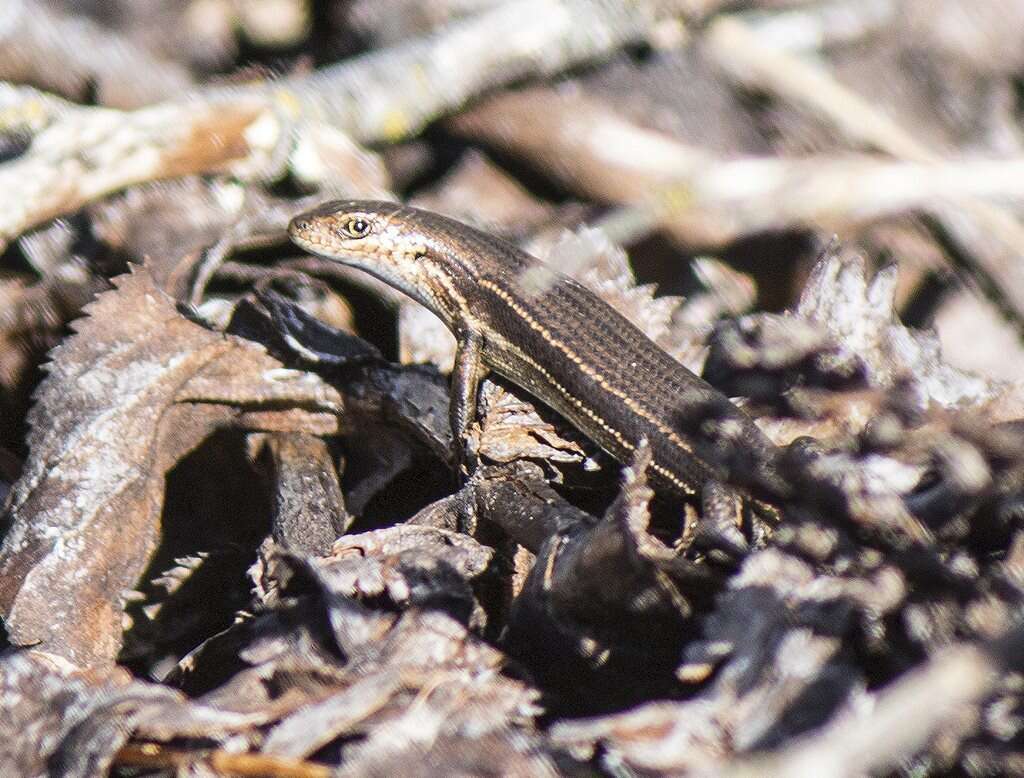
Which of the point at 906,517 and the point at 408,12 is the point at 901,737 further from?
the point at 408,12

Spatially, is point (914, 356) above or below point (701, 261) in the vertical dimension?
above

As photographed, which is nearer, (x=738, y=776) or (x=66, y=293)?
(x=738, y=776)

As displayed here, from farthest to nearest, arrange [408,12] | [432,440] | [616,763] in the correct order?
1. [408,12]
2. [432,440]
3. [616,763]

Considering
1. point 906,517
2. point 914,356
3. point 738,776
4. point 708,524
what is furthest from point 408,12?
point 738,776

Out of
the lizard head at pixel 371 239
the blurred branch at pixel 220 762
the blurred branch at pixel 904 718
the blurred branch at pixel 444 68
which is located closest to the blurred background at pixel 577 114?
the blurred branch at pixel 444 68

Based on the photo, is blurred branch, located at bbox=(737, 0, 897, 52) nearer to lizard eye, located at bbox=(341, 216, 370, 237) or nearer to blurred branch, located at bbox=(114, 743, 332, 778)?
lizard eye, located at bbox=(341, 216, 370, 237)

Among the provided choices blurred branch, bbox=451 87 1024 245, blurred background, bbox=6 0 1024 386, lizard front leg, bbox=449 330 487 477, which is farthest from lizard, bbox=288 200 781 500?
blurred branch, bbox=451 87 1024 245

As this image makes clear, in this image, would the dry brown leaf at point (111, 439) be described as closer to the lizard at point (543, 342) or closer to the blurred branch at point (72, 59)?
the lizard at point (543, 342)
